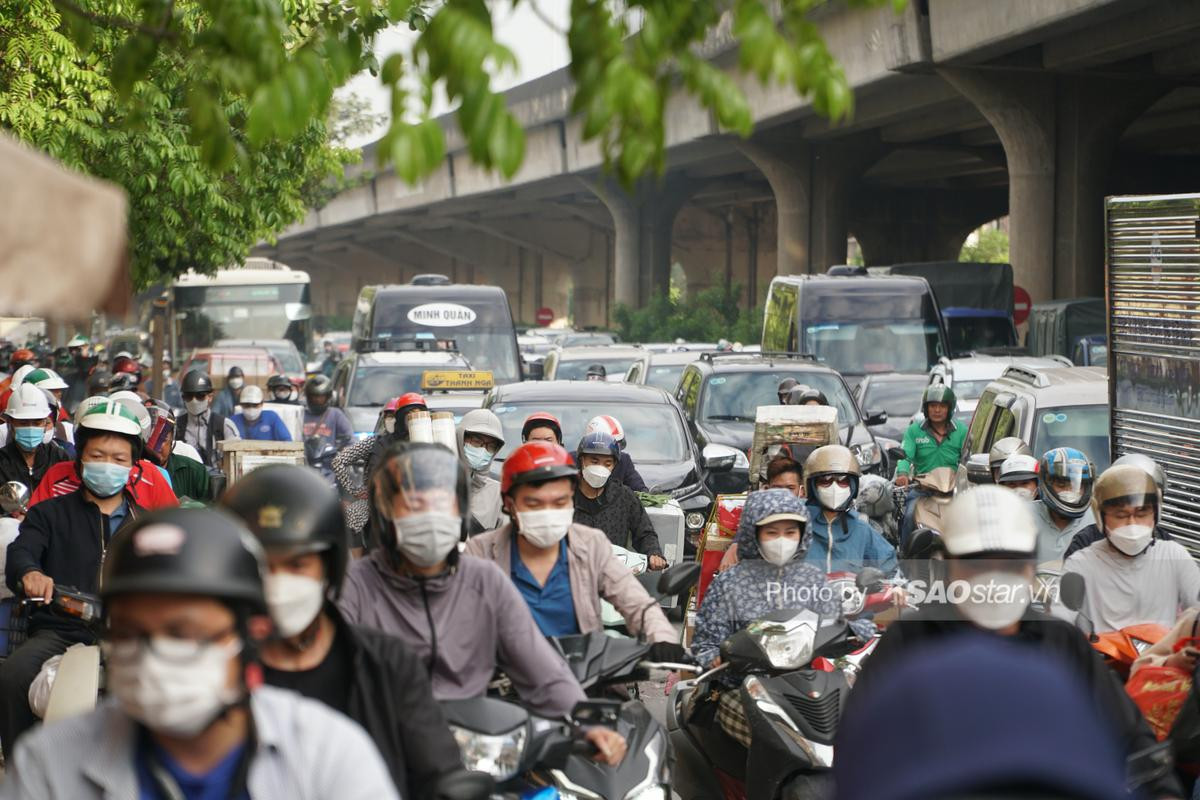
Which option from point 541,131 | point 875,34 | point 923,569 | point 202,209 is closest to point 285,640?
point 923,569

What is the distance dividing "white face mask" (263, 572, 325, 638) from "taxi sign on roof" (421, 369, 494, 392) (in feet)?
48.9

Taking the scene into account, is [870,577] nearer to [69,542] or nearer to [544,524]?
[544,524]

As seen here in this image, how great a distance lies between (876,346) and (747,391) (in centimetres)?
663

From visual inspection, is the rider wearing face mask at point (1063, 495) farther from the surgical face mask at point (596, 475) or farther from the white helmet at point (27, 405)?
the white helmet at point (27, 405)

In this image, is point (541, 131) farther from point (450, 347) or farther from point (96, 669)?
point (96, 669)

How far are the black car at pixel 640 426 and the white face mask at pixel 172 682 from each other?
435 inches

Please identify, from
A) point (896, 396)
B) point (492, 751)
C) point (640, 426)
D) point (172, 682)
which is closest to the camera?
point (172, 682)

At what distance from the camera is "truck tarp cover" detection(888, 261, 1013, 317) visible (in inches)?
1347

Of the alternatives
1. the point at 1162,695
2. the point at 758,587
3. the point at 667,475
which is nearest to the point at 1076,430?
the point at 667,475

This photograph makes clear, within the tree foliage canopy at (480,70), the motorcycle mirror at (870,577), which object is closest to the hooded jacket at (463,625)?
the tree foliage canopy at (480,70)

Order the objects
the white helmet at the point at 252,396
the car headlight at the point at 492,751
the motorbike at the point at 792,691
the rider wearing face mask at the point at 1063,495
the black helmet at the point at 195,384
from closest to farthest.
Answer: the car headlight at the point at 492,751
the motorbike at the point at 792,691
the rider wearing face mask at the point at 1063,495
the black helmet at the point at 195,384
the white helmet at the point at 252,396

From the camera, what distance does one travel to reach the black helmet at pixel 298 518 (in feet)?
13.4

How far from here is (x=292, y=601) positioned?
3977 millimetres

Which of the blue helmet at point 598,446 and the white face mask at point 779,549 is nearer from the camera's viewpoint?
the white face mask at point 779,549
